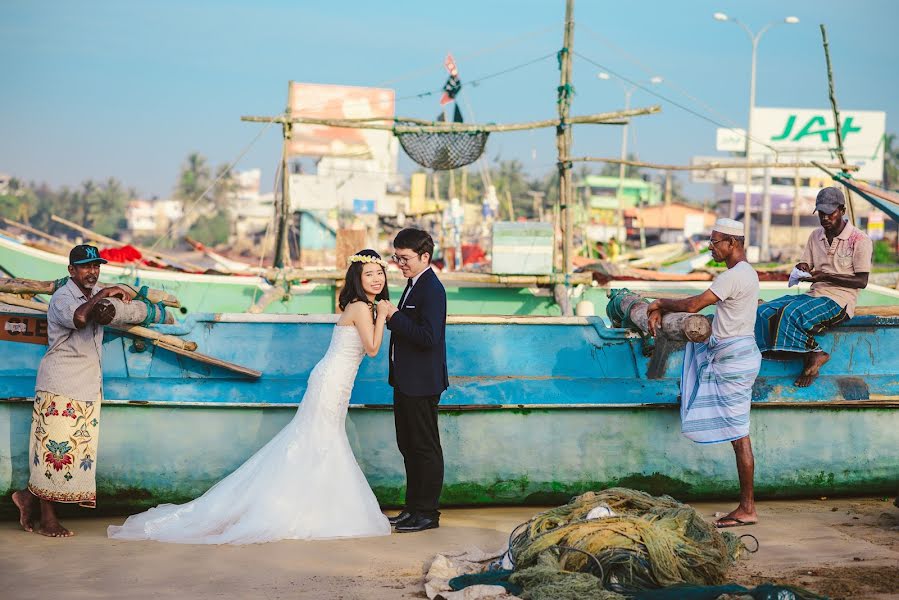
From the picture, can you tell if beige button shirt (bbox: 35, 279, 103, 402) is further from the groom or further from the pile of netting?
the pile of netting

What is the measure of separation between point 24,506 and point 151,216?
328ft

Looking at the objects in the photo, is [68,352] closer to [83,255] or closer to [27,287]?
[83,255]

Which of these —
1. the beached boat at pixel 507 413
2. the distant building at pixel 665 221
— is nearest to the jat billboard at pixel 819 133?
the distant building at pixel 665 221

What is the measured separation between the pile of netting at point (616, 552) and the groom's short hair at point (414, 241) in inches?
65.2

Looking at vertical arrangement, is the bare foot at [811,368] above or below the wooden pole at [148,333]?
below

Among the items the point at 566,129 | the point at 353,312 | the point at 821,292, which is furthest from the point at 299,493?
the point at 566,129

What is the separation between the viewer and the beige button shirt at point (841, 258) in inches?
257

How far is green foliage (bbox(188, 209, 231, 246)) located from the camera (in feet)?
270

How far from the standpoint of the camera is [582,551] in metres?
4.65

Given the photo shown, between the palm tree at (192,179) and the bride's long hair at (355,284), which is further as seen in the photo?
the palm tree at (192,179)

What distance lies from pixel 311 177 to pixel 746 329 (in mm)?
37514

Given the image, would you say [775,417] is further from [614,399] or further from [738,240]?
[738,240]

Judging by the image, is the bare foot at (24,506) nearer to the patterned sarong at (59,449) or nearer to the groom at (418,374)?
the patterned sarong at (59,449)

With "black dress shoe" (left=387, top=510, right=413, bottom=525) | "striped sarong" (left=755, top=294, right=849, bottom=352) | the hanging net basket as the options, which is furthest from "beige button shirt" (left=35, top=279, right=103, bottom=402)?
the hanging net basket
